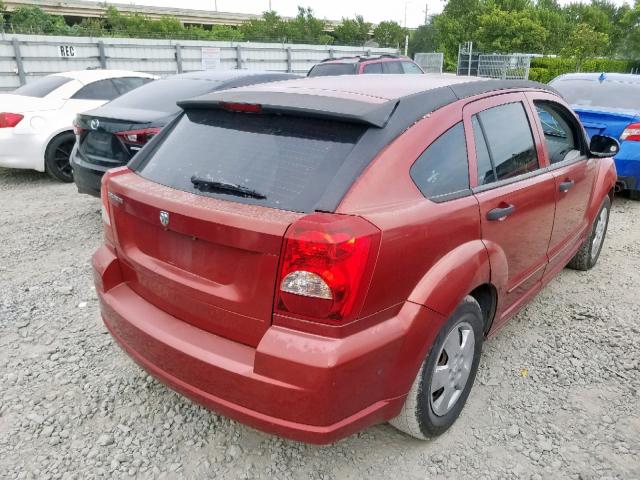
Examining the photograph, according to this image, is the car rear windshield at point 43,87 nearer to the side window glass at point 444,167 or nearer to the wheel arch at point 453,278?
the side window glass at point 444,167

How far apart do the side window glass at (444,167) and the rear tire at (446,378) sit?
0.54 meters

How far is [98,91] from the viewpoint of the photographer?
802 cm

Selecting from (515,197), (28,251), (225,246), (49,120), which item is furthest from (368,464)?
(49,120)

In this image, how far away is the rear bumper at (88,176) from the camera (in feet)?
16.8

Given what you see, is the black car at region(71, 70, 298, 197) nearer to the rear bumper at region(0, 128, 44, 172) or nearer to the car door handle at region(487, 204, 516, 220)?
the rear bumper at region(0, 128, 44, 172)

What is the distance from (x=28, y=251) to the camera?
491 cm

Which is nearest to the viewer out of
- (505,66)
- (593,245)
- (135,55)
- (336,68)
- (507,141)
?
(507,141)

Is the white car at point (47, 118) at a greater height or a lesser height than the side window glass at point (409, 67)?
lesser

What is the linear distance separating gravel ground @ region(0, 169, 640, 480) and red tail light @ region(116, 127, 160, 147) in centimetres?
169

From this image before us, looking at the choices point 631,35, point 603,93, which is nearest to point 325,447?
point 603,93

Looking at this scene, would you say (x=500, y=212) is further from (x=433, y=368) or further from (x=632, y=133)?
(x=632, y=133)

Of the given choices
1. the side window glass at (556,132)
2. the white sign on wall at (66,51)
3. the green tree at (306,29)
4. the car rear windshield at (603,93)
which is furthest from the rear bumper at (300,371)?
the green tree at (306,29)

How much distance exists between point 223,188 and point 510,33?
113 feet

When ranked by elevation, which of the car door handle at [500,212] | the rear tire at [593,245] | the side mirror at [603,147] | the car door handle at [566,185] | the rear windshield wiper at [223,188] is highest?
the rear windshield wiper at [223,188]
